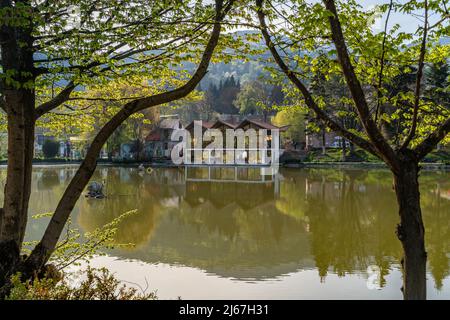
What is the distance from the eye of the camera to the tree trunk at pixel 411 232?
4.51 metres

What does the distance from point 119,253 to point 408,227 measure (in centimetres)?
982

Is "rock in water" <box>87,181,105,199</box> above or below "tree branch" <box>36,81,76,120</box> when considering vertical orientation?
below

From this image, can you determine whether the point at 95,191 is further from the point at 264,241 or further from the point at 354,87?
the point at 354,87

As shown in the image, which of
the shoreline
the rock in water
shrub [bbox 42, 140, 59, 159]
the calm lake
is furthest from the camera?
shrub [bbox 42, 140, 59, 159]

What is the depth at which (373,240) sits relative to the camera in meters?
13.5

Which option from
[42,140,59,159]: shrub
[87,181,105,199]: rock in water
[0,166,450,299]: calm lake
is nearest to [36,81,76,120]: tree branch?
[0,166,450,299]: calm lake

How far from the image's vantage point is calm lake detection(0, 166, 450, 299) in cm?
969

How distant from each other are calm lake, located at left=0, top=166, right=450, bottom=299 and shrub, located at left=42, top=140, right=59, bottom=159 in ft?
146

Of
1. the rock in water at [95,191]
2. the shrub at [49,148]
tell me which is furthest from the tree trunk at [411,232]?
the shrub at [49,148]

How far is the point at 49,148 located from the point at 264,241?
202 feet

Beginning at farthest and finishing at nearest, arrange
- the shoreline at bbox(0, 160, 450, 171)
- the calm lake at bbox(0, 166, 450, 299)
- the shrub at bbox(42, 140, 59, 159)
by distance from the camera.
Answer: the shrub at bbox(42, 140, 59, 159) → the shoreline at bbox(0, 160, 450, 171) → the calm lake at bbox(0, 166, 450, 299)

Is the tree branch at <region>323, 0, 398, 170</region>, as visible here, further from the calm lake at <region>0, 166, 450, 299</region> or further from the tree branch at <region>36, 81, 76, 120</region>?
the calm lake at <region>0, 166, 450, 299</region>

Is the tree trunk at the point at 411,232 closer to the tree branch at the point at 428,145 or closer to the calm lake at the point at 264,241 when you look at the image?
the tree branch at the point at 428,145

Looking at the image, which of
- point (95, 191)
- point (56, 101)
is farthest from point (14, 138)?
point (95, 191)
